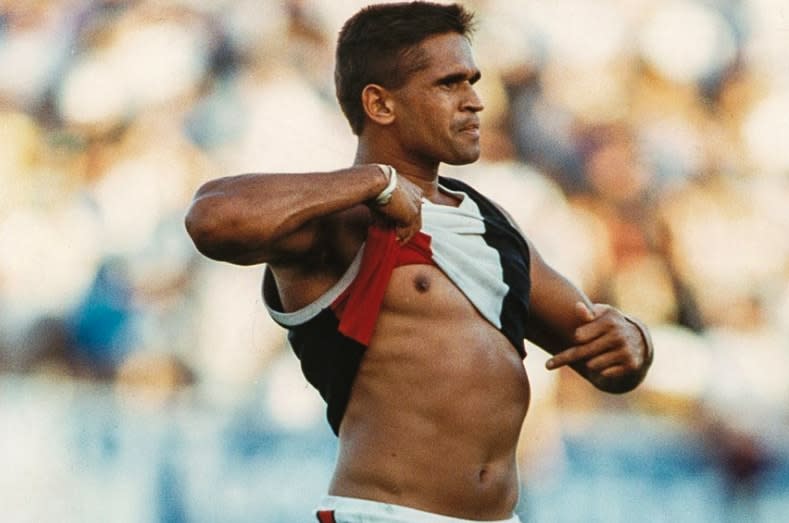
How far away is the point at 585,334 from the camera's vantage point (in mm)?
3254

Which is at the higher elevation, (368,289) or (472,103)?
(472,103)

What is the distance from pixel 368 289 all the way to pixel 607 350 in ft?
1.81

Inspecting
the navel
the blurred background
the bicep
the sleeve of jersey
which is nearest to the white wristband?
the sleeve of jersey

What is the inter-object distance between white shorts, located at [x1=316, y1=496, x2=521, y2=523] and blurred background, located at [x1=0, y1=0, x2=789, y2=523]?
2.12 metres

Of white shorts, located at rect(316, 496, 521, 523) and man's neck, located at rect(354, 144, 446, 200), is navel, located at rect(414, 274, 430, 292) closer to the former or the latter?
man's neck, located at rect(354, 144, 446, 200)

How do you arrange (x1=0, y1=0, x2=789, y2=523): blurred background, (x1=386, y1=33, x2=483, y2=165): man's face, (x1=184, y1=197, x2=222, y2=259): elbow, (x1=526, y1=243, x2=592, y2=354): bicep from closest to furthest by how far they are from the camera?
1. (x1=184, y1=197, x2=222, y2=259): elbow
2. (x1=386, y1=33, x2=483, y2=165): man's face
3. (x1=526, y1=243, x2=592, y2=354): bicep
4. (x1=0, y1=0, x2=789, y2=523): blurred background

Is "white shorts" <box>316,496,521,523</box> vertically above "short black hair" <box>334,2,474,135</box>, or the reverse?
"short black hair" <box>334,2,474,135</box>

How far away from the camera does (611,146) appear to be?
19.4 feet

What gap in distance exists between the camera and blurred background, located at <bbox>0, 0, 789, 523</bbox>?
17.0 ft

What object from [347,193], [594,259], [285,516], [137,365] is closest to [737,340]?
[594,259]

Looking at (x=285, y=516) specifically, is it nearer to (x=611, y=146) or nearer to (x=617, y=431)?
(x=617, y=431)

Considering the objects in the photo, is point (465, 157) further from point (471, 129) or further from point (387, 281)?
point (387, 281)

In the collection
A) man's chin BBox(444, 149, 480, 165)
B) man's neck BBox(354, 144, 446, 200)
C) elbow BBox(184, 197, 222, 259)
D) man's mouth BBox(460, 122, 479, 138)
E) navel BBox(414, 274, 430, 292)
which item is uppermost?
man's mouth BBox(460, 122, 479, 138)

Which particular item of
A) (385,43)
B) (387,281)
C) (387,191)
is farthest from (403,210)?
(385,43)
